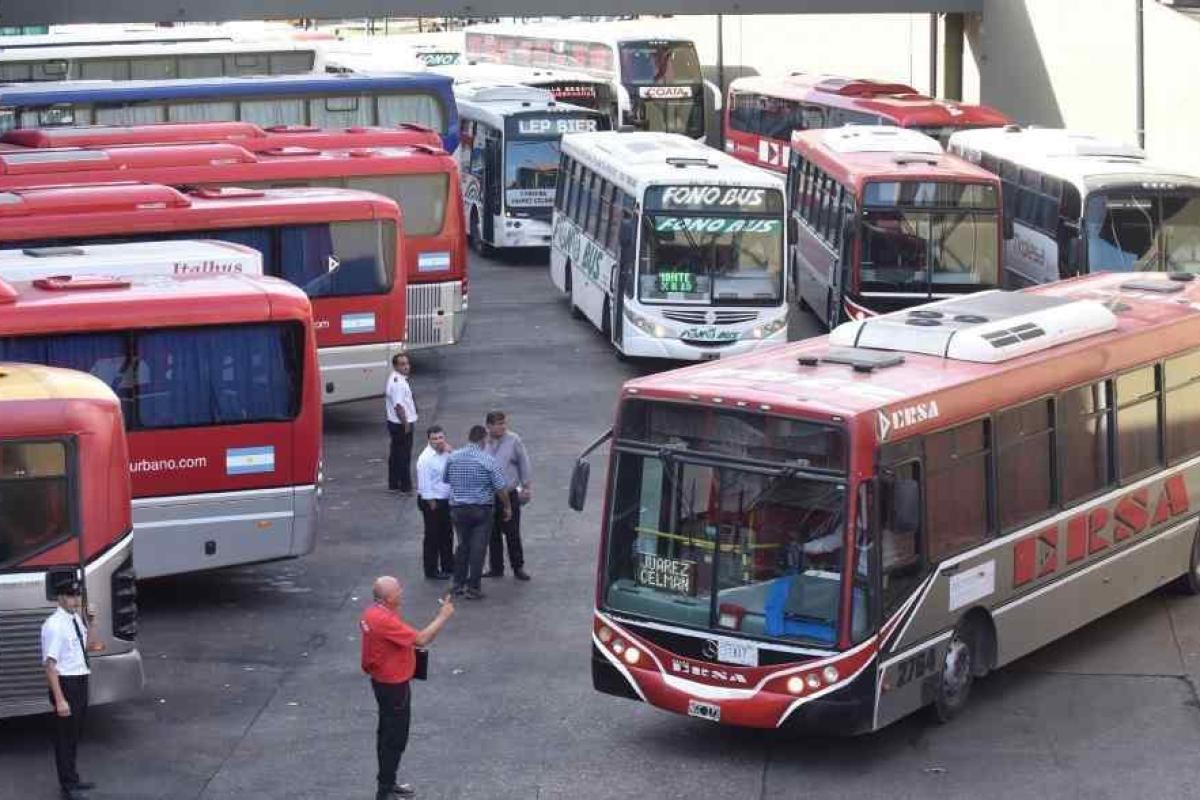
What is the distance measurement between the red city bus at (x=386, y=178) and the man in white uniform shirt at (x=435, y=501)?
1070cm

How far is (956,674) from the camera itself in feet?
50.6

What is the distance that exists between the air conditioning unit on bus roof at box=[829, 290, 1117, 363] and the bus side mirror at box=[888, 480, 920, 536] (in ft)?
6.34

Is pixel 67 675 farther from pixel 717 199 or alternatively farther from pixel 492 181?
pixel 492 181

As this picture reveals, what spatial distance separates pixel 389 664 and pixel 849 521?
292cm

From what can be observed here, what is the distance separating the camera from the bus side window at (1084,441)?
1659 cm

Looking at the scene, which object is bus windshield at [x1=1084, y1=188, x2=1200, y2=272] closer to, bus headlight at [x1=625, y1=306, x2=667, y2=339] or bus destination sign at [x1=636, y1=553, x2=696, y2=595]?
bus headlight at [x1=625, y1=306, x2=667, y2=339]

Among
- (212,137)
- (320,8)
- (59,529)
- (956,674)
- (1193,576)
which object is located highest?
(320,8)

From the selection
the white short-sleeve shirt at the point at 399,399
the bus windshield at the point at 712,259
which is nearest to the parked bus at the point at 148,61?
the bus windshield at the point at 712,259

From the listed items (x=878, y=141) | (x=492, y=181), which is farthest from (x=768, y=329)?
(x=492, y=181)

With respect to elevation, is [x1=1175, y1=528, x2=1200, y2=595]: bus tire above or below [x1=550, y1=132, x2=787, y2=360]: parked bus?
below

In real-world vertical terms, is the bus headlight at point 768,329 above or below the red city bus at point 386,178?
below

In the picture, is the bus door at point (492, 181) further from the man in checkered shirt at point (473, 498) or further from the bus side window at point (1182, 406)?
the bus side window at point (1182, 406)

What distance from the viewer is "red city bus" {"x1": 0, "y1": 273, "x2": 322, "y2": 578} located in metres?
18.8

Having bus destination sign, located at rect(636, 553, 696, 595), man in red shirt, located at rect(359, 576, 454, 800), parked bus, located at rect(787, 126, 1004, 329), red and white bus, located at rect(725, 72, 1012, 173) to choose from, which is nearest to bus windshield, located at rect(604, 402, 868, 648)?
bus destination sign, located at rect(636, 553, 696, 595)
